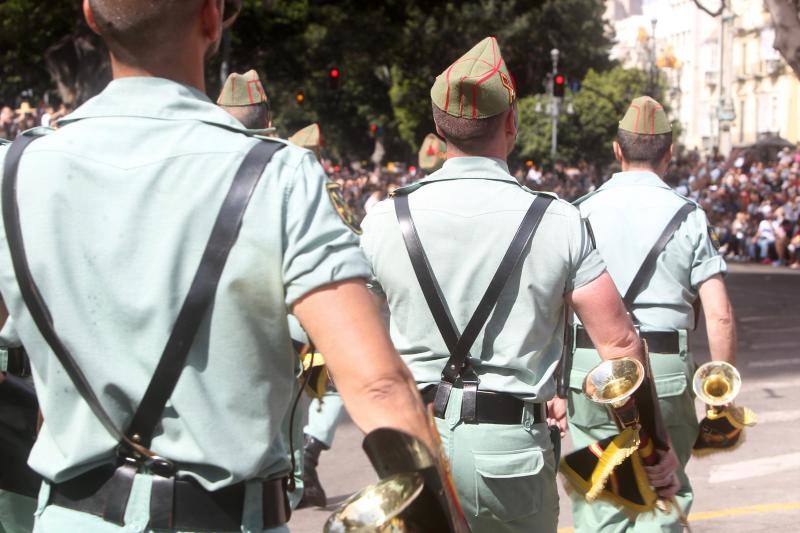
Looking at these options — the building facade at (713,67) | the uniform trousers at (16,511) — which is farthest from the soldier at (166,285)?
the building facade at (713,67)

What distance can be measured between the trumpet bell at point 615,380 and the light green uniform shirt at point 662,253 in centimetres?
147

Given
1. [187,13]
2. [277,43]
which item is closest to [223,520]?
[187,13]

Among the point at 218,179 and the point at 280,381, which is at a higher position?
the point at 218,179

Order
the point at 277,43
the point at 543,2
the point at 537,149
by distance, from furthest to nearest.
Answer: the point at 537,149
the point at 543,2
the point at 277,43

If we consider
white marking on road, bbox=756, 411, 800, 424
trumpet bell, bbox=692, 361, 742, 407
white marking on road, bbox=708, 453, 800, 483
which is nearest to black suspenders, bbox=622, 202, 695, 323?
trumpet bell, bbox=692, 361, 742, 407

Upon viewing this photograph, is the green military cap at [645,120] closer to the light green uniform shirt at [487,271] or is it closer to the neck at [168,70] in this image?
the light green uniform shirt at [487,271]

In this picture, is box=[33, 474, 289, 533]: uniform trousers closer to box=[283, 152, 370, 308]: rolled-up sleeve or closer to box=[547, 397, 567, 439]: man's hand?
box=[283, 152, 370, 308]: rolled-up sleeve

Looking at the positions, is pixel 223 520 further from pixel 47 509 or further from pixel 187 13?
pixel 187 13

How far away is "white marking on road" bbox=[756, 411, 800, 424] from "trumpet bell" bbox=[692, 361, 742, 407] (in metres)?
4.70

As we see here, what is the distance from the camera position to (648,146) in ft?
17.5

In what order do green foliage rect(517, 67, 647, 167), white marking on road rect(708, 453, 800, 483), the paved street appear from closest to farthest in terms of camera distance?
the paved street → white marking on road rect(708, 453, 800, 483) → green foliage rect(517, 67, 647, 167)

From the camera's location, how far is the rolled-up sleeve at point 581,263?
3.73 meters

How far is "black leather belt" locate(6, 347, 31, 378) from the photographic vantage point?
4129mm

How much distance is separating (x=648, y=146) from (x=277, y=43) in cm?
3373
